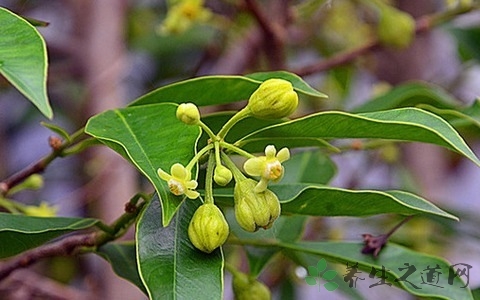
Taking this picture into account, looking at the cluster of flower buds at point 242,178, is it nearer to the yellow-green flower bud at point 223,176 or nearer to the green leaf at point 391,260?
the yellow-green flower bud at point 223,176

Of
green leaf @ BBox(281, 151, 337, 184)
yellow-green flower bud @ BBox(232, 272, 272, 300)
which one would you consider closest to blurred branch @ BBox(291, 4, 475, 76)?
green leaf @ BBox(281, 151, 337, 184)

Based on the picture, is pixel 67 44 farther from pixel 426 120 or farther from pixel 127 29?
pixel 426 120

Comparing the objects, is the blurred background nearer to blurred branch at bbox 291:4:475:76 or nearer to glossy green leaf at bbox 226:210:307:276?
blurred branch at bbox 291:4:475:76

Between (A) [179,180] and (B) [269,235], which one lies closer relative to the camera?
(A) [179,180]

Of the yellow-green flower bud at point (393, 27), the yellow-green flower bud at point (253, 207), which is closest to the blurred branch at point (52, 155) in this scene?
the yellow-green flower bud at point (253, 207)

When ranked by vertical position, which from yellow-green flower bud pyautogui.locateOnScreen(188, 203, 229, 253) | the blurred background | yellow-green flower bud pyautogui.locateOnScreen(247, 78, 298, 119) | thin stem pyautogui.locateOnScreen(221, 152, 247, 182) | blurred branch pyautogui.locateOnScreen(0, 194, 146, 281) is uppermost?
yellow-green flower bud pyautogui.locateOnScreen(247, 78, 298, 119)

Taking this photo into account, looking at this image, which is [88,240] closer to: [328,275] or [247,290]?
[247,290]

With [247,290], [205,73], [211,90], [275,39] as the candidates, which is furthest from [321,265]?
[205,73]
